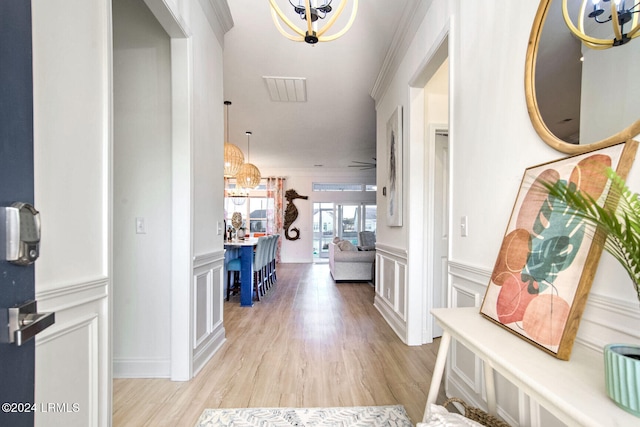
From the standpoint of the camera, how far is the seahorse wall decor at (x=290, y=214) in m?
9.44

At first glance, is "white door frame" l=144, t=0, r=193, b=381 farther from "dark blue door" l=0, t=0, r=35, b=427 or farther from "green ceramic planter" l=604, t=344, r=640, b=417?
"green ceramic planter" l=604, t=344, r=640, b=417

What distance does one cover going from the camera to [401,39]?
2.95 metres

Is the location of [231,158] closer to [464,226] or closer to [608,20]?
[464,226]

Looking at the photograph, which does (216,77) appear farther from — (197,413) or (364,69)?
(197,413)

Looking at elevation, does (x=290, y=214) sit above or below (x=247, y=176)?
below

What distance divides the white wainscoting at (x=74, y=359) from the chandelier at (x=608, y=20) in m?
1.96

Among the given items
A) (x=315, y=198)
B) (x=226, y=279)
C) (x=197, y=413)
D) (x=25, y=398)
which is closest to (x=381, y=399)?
(x=197, y=413)

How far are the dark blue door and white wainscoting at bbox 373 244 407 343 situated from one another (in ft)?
8.79

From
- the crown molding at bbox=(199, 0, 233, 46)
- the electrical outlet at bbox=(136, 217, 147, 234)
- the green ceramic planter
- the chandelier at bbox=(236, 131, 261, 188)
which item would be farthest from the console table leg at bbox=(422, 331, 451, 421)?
the chandelier at bbox=(236, 131, 261, 188)

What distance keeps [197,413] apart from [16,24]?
1.99 metres

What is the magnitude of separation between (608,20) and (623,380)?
3.44ft

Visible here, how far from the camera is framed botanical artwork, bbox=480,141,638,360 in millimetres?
889

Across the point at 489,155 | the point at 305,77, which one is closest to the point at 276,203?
the point at 305,77

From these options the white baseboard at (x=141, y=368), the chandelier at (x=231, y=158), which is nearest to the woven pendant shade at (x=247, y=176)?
the chandelier at (x=231, y=158)
